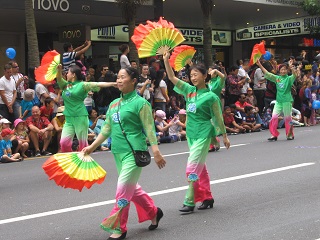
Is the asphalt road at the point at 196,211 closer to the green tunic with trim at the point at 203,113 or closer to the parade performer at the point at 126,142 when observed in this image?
the parade performer at the point at 126,142

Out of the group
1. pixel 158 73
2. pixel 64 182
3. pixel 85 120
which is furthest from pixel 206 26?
pixel 64 182

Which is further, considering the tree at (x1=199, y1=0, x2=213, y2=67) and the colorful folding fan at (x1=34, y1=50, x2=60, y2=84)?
the tree at (x1=199, y1=0, x2=213, y2=67)

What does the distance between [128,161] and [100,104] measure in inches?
396

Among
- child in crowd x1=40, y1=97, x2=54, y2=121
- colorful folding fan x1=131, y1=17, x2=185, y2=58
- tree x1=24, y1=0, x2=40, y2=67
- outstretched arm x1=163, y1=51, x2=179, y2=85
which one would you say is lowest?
child in crowd x1=40, y1=97, x2=54, y2=121

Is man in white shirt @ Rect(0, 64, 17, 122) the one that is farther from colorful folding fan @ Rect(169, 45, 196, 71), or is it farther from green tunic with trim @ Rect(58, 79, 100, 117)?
colorful folding fan @ Rect(169, 45, 196, 71)

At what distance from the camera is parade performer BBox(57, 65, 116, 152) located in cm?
1097

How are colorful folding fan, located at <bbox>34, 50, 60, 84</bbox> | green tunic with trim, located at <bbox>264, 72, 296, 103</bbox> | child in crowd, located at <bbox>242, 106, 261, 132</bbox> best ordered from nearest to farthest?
colorful folding fan, located at <bbox>34, 50, 60, 84</bbox> < green tunic with trim, located at <bbox>264, 72, 296, 103</bbox> < child in crowd, located at <bbox>242, 106, 261, 132</bbox>

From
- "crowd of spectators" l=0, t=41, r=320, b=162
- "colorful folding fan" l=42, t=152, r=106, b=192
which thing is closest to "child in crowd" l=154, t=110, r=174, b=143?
"crowd of spectators" l=0, t=41, r=320, b=162

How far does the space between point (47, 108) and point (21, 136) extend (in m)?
1.33

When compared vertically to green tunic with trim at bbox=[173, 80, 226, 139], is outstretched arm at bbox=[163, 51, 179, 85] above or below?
above

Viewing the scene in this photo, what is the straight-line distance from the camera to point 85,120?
1134cm

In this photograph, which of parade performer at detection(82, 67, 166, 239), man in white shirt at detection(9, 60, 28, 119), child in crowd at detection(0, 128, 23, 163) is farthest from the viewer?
man in white shirt at detection(9, 60, 28, 119)

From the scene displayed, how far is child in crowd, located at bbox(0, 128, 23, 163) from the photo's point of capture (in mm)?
13407

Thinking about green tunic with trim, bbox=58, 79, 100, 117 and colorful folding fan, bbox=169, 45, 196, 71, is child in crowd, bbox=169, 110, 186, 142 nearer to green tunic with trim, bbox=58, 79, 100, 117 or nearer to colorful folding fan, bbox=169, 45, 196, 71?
green tunic with trim, bbox=58, 79, 100, 117
